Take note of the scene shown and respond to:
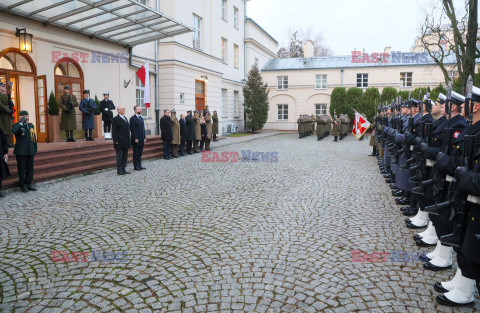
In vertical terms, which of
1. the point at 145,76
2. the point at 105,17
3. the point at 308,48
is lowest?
the point at 145,76

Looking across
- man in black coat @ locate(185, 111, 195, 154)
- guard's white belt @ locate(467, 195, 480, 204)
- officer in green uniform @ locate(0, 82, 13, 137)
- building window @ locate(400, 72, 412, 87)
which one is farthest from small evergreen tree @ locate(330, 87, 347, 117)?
guard's white belt @ locate(467, 195, 480, 204)

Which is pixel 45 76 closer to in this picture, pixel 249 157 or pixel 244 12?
pixel 249 157

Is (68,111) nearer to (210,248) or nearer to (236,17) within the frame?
(210,248)

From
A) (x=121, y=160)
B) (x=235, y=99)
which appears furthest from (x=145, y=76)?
(x=235, y=99)

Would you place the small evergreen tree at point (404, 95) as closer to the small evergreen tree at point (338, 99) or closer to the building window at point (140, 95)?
the small evergreen tree at point (338, 99)

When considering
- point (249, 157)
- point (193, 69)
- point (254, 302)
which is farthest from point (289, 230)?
point (193, 69)

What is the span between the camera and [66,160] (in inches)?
412

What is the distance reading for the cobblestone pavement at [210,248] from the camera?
3379 millimetres

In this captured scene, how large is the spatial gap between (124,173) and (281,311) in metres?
8.45

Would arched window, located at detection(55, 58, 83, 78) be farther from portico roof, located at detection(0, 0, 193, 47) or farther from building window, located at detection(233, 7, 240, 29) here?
building window, located at detection(233, 7, 240, 29)

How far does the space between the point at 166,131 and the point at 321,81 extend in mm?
24191

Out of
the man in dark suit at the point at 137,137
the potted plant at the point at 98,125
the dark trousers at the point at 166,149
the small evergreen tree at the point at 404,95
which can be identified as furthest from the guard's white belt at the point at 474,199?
the small evergreen tree at the point at 404,95

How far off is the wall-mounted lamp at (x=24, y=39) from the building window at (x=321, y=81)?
27269 millimetres

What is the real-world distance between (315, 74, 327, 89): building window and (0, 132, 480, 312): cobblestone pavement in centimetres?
2702
